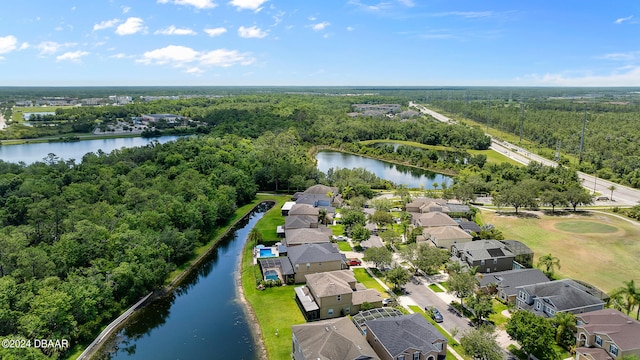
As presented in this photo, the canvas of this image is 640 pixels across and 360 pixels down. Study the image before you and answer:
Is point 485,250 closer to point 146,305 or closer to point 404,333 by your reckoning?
point 404,333

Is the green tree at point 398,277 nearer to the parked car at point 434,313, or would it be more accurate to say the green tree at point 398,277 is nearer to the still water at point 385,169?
the parked car at point 434,313

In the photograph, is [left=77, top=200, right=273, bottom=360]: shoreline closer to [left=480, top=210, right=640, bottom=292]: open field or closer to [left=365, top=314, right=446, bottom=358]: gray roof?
[left=365, top=314, right=446, bottom=358]: gray roof

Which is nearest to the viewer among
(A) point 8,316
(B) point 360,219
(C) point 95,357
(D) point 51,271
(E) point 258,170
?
(A) point 8,316

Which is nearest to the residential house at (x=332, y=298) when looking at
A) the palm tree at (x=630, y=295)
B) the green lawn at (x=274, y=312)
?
the green lawn at (x=274, y=312)

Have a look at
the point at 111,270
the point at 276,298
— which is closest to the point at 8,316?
the point at 111,270

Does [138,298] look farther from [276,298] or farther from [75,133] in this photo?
[75,133]

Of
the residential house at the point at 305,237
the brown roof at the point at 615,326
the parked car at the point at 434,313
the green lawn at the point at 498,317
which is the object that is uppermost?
the brown roof at the point at 615,326

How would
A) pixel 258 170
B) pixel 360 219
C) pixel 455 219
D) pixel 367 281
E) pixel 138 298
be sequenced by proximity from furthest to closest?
pixel 258 170 → pixel 455 219 → pixel 360 219 → pixel 367 281 → pixel 138 298
